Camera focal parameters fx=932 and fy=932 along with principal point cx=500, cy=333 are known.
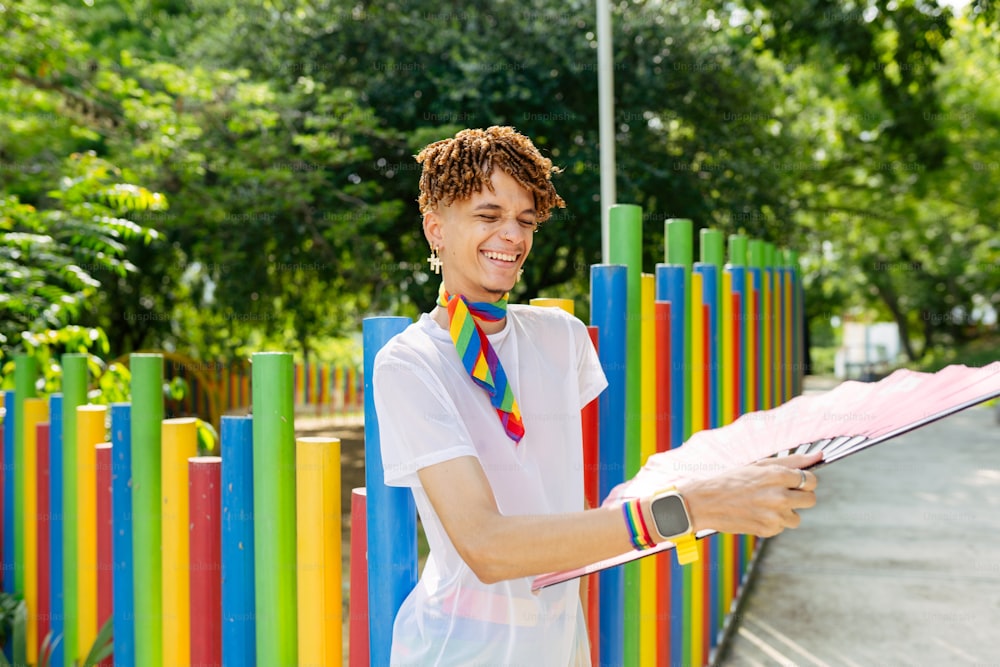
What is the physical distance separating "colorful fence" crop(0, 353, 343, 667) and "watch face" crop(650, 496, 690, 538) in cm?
107

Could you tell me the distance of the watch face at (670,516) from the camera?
1.33 m

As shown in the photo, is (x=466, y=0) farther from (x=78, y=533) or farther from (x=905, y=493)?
(x=78, y=533)

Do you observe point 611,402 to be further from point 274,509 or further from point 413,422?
point 413,422

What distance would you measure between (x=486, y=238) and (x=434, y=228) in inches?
4.6

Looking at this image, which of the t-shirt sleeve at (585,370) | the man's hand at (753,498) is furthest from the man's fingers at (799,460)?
the t-shirt sleeve at (585,370)

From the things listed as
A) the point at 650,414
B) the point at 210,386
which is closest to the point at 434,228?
the point at 650,414

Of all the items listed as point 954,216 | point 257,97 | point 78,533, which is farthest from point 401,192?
point 954,216

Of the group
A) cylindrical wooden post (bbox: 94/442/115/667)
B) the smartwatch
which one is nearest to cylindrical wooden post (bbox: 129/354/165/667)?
cylindrical wooden post (bbox: 94/442/115/667)

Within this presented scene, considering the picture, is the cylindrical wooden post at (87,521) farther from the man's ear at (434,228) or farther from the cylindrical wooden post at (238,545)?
the man's ear at (434,228)

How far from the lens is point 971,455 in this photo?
10.4m

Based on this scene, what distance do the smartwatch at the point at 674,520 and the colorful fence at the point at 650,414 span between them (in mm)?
787

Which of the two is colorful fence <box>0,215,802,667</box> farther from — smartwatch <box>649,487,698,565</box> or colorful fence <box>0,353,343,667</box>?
smartwatch <box>649,487,698,565</box>

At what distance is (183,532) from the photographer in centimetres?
253

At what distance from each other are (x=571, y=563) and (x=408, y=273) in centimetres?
790
